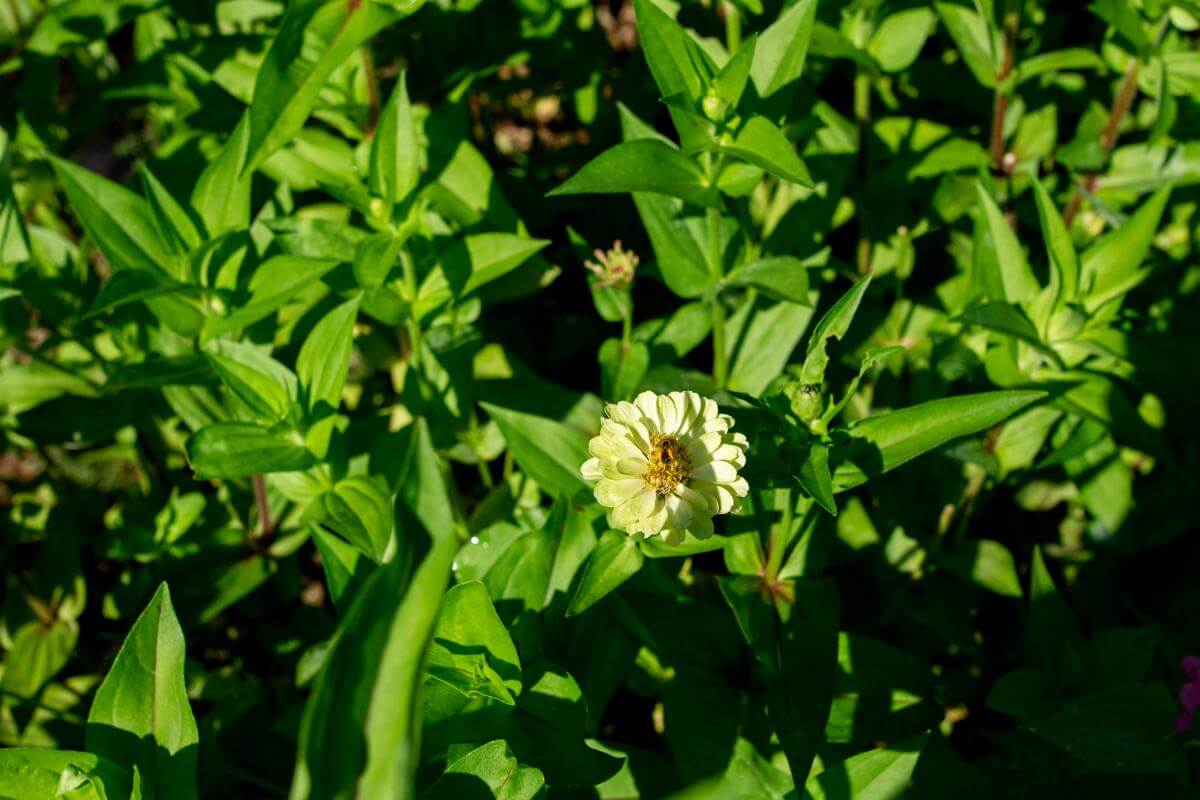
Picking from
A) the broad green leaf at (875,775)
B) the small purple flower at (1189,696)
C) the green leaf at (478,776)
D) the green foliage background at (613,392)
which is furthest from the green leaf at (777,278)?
the small purple flower at (1189,696)

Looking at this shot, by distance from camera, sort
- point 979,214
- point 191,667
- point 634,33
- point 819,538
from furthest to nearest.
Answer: point 634,33 → point 191,667 → point 979,214 → point 819,538

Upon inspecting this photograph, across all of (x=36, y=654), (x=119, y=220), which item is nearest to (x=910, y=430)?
(x=119, y=220)

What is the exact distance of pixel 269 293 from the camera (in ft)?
7.47

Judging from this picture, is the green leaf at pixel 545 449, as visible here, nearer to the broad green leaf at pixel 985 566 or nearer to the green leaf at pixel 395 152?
the green leaf at pixel 395 152

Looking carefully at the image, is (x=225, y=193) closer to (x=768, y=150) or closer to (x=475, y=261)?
(x=475, y=261)

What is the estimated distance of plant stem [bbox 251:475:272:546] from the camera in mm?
2668

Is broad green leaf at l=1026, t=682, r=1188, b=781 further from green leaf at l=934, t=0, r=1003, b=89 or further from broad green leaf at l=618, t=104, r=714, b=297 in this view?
green leaf at l=934, t=0, r=1003, b=89

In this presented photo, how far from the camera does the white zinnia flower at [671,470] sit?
172 centimetres

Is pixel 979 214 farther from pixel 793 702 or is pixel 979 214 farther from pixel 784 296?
pixel 793 702

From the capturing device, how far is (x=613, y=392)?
2393 mm

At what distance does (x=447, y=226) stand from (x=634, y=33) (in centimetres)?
199

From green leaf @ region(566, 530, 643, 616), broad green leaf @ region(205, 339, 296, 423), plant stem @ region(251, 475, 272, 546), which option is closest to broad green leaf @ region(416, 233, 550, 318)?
broad green leaf @ region(205, 339, 296, 423)

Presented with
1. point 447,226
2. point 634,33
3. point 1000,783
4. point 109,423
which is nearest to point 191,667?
point 109,423

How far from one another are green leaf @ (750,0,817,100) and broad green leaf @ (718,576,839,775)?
1.15m
